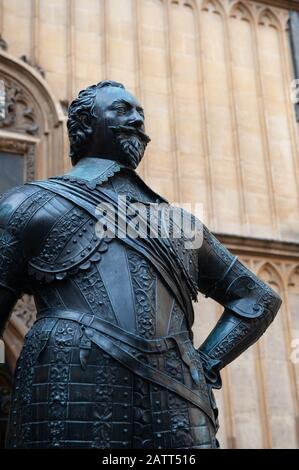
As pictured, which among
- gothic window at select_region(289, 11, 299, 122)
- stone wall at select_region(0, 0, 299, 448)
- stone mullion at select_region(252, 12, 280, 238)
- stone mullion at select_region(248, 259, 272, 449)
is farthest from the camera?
gothic window at select_region(289, 11, 299, 122)

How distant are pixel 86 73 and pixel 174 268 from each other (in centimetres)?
626

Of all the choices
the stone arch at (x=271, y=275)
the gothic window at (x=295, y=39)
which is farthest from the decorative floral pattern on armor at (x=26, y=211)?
the gothic window at (x=295, y=39)

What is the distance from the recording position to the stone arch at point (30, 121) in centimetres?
707

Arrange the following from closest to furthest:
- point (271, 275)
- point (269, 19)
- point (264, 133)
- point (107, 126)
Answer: point (107, 126) < point (271, 275) < point (264, 133) < point (269, 19)

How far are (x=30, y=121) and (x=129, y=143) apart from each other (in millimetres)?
5749

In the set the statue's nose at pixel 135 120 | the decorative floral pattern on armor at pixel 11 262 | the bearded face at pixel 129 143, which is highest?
the statue's nose at pixel 135 120

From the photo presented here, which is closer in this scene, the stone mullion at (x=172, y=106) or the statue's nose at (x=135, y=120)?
the statue's nose at (x=135, y=120)

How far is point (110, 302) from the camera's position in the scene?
1.48 metres

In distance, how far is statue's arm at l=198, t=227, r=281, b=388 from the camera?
167 cm

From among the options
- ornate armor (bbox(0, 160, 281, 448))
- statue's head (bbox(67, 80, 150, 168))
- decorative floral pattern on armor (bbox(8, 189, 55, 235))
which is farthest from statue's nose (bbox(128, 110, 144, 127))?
decorative floral pattern on armor (bbox(8, 189, 55, 235))

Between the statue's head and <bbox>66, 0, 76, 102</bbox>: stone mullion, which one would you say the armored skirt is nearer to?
the statue's head

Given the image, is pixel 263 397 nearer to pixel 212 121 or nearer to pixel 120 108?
pixel 212 121

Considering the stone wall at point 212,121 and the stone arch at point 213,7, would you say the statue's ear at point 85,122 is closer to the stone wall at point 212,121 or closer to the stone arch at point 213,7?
the stone wall at point 212,121

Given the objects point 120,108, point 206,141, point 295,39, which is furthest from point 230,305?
point 295,39
